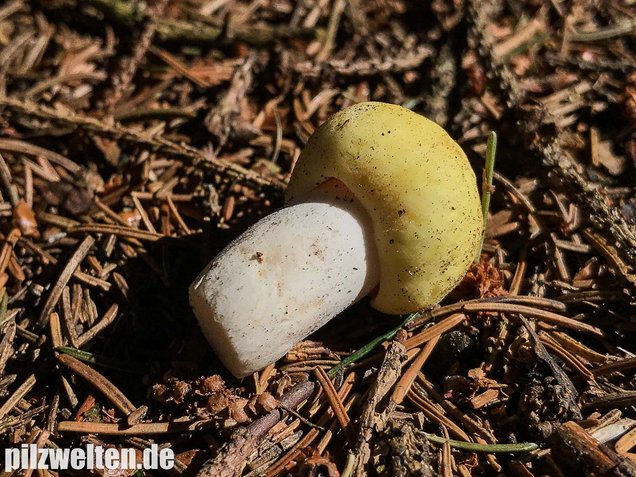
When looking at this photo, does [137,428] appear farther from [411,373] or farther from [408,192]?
[408,192]

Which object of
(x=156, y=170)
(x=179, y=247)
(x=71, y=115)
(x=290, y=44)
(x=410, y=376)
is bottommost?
(x=410, y=376)

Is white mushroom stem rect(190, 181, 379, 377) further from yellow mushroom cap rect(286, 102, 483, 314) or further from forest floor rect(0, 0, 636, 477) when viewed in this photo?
forest floor rect(0, 0, 636, 477)

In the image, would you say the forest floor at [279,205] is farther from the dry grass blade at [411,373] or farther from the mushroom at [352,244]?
the mushroom at [352,244]

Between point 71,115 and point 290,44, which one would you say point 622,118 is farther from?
point 71,115

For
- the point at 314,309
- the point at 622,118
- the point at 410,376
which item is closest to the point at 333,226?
the point at 314,309

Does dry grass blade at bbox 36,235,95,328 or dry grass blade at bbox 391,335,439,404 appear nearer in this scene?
dry grass blade at bbox 391,335,439,404

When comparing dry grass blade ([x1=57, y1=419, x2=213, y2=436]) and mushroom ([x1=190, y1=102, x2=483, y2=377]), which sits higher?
mushroom ([x1=190, y1=102, x2=483, y2=377])

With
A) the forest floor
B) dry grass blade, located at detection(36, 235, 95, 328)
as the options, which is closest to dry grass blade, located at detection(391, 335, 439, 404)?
the forest floor
